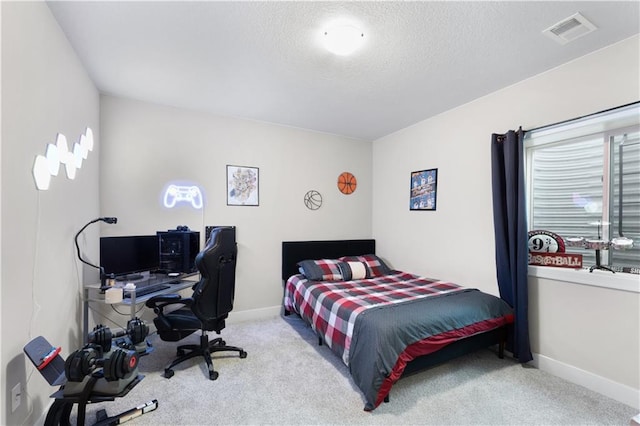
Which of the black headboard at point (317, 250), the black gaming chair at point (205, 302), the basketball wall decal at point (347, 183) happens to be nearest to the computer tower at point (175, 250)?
the black gaming chair at point (205, 302)

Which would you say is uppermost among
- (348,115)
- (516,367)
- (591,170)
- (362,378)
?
(348,115)

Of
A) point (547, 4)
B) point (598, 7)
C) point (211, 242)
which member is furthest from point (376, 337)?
point (598, 7)

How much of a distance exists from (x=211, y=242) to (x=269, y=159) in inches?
67.9

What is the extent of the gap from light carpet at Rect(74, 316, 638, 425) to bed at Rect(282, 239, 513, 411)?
177mm

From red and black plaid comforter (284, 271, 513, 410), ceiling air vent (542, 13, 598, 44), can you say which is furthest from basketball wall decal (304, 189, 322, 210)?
ceiling air vent (542, 13, 598, 44)

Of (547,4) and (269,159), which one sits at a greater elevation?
(547,4)

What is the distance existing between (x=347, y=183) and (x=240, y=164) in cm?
165

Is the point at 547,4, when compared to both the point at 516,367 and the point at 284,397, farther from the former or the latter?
the point at 284,397

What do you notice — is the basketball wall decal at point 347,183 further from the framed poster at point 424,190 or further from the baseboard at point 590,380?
the baseboard at point 590,380

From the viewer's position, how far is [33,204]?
1536mm

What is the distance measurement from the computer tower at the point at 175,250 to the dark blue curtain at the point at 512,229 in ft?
10.3

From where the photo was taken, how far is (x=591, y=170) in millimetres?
2383

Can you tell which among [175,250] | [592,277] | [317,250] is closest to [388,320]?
[592,277]

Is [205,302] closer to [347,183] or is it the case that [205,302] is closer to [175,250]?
[175,250]
